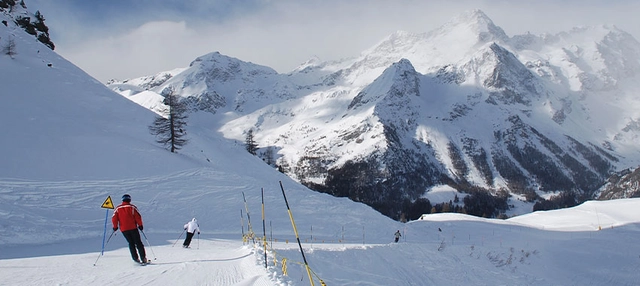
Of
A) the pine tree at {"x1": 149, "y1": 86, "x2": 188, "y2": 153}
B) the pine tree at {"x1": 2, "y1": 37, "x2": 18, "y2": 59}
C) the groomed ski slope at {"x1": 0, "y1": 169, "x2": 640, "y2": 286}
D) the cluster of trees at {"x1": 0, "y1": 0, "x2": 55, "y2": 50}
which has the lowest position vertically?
the groomed ski slope at {"x1": 0, "y1": 169, "x2": 640, "y2": 286}

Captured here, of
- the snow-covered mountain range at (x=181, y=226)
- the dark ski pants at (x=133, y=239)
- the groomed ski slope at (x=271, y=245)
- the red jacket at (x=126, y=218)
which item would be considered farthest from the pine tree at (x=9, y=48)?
the dark ski pants at (x=133, y=239)

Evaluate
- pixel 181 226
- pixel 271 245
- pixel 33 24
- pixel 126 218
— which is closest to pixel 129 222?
pixel 126 218

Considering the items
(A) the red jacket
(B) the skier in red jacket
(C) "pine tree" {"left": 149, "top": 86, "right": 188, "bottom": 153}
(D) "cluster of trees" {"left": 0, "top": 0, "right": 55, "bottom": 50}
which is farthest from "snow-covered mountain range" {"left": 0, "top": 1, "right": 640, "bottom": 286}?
(D) "cluster of trees" {"left": 0, "top": 0, "right": 55, "bottom": 50}

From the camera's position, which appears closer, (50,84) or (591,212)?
(50,84)

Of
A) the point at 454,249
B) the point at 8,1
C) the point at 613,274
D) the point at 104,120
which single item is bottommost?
the point at 613,274

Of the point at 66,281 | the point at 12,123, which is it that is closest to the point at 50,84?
the point at 12,123

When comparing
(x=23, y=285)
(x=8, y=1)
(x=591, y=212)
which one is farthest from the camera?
(x=8, y=1)

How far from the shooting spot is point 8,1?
69.7m

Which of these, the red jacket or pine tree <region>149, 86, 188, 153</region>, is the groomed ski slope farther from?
pine tree <region>149, 86, 188, 153</region>

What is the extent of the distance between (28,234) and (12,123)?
2019 cm

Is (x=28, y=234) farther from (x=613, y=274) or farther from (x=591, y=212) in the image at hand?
(x=591, y=212)

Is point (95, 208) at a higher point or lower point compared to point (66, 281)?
higher

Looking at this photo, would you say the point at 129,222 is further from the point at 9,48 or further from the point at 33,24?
the point at 33,24

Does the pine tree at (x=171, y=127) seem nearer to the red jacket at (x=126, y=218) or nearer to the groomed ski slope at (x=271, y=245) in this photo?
the groomed ski slope at (x=271, y=245)
